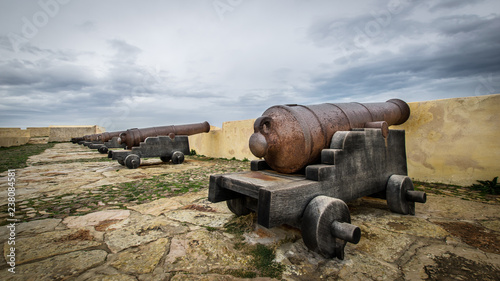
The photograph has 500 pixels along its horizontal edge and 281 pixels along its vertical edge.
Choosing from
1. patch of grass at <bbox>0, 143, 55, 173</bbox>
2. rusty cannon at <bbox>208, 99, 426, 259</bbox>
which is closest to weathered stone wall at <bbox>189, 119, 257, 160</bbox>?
rusty cannon at <bbox>208, 99, 426, 259</bbox>

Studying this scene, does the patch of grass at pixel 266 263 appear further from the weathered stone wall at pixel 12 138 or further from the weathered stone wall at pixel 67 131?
the weathered stone wall at pixel 67 131

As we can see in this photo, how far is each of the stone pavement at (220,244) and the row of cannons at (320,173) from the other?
0.77 feet

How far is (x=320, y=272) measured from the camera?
65.4 inches

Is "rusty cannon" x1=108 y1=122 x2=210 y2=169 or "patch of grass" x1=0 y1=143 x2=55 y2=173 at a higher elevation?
"rusty cannon" x1=108 y1=122 x2=210 y2=169

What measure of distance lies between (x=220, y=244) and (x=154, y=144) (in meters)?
6.12

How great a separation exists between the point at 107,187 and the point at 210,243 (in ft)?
10.6

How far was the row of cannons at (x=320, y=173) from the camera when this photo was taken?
1799 mm

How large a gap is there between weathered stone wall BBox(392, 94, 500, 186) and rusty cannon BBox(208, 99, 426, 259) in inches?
70.2

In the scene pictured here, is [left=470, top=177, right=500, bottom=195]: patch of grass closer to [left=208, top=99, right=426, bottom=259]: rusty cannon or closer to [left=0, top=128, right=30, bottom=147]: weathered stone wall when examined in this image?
[left=208, top=99, right=426, bottom=259]: rusty cannon

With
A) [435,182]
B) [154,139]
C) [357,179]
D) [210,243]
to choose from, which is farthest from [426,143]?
[154,139]

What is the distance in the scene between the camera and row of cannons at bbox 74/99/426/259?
180 centimetres

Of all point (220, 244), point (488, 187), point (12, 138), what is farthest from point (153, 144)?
point (12, 138)

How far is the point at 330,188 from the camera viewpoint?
2.16 metres

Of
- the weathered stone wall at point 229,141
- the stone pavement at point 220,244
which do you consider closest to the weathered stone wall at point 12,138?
the weathered stone wall at point 229,141
